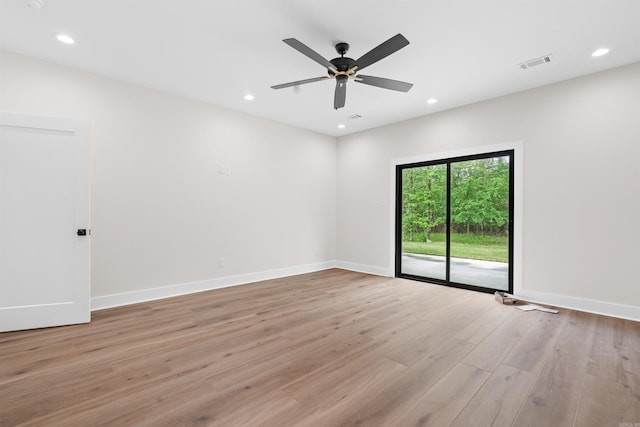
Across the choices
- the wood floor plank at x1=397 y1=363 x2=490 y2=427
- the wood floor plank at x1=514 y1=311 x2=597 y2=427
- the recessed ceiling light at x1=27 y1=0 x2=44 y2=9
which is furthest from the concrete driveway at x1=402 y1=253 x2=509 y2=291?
the recessed ceiling light at x1=27 y1=0 x2=44 y2=9

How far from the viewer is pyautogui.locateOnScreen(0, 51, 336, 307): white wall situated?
346cm

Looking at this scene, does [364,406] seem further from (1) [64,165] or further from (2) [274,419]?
(1) [64,165]

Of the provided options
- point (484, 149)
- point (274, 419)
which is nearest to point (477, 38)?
point (484, 149)

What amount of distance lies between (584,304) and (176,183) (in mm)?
5522

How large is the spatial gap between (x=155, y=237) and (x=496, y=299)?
15.6 feet

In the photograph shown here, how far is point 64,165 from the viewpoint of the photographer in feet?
9.95

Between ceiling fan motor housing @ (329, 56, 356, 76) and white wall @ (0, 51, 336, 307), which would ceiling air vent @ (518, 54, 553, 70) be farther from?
white wall @ (0, 51, 336, 307)

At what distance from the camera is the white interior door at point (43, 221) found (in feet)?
9.24

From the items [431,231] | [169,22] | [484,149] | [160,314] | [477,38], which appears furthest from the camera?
[431,231]

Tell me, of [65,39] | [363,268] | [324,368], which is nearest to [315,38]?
[65,39]

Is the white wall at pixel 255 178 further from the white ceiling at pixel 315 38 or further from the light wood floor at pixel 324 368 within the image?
the light wood floor at pixel 324 368

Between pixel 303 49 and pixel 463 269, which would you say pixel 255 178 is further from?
pixel 463 269

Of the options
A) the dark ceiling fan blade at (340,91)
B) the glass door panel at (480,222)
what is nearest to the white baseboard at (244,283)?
the glass door panel at (480,222)

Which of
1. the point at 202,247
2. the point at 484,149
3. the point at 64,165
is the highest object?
the point at 484,149
